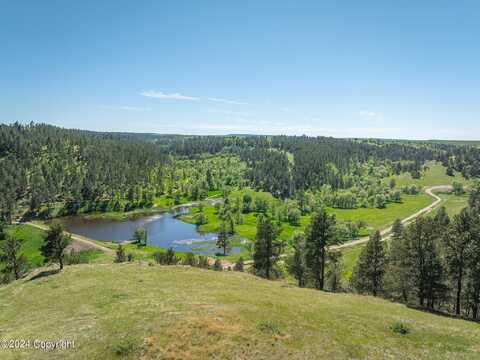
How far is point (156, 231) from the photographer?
14612cm

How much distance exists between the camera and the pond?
126 metres

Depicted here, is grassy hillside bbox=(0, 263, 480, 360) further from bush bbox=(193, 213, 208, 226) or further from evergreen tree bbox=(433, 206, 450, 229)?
bush bbox=(193, 213, 208, 226)

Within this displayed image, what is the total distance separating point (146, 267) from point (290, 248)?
86.3 metres

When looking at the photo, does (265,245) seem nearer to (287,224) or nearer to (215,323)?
(215,323)

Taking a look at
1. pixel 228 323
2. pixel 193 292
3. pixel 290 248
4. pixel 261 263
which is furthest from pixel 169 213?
pixel 228 323

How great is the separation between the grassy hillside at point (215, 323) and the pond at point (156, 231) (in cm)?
8293

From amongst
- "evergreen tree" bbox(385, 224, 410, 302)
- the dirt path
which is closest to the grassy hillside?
"evergreen tree" bbox(385, 224, 410, 302)

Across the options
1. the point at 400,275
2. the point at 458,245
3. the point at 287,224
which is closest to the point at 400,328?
the point at 458,245

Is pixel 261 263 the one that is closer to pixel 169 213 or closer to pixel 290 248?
pixel 290 248

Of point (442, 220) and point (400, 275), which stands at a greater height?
point (400, 275)

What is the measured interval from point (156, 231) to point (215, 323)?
426 feet

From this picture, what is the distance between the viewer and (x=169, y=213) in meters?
184

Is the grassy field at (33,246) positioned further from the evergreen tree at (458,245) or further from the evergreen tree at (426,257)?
the evergreen tree at (458,245)

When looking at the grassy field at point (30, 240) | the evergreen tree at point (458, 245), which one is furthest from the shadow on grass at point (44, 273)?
the evergreen tree at point (458, 245)
